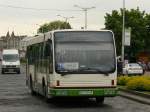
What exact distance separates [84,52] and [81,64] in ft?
1.47

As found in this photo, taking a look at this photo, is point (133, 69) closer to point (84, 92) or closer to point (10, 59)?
point (10, 59)

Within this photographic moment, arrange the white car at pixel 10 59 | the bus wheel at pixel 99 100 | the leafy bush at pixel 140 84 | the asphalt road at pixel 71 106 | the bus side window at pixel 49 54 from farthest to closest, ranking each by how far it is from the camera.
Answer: the white car at pixel 10 59 < the leafy bush at pixel 140 84 < the bus wheel at pixel 99 100 < the bus side window at pixel 49 54 < the asphalt road at pixel 71 106

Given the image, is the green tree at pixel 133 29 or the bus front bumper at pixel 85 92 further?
the green tree at pixel 133 29

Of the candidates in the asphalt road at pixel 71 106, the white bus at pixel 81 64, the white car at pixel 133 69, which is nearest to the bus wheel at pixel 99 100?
the asphalt road at pixel 71 106

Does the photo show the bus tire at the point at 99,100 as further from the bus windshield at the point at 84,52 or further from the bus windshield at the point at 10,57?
the bus windshield at the point at 10,57

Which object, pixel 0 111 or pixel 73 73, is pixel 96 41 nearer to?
pixel 73 73

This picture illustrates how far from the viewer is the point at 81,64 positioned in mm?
20141

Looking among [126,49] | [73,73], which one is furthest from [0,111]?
[126,49]

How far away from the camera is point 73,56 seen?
Result: 20188 mm

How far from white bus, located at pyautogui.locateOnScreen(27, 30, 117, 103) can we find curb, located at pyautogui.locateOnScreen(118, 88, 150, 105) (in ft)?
6.72

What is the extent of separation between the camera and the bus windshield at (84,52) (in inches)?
792

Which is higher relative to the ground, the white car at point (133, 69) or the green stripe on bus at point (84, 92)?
the white car at point (133, 69)

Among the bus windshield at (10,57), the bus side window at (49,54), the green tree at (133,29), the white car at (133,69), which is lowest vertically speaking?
the white car at (133,69)

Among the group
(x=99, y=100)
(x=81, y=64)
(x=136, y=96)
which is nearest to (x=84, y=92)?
(x=81, y=64)
